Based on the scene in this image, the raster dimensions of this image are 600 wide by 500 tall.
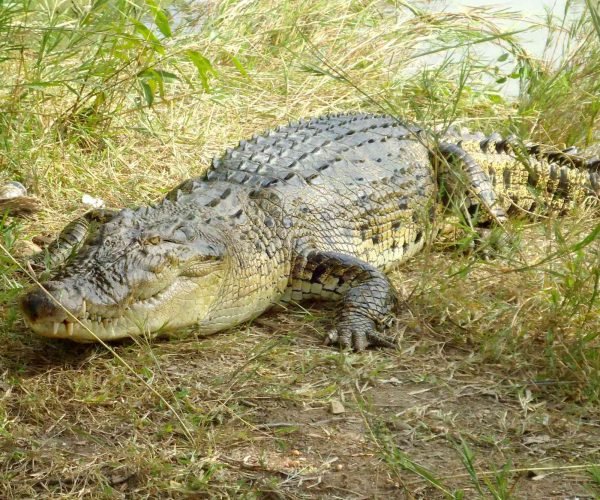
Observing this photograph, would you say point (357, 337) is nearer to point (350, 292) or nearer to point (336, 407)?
point (350, 292)

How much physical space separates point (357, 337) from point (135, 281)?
3.48ft

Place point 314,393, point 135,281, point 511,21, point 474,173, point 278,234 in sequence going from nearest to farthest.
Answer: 1. point 314,393
2. point 135,281
3. point 278,234
4. point 474,173
5. point 511,21

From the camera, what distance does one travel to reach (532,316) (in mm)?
4141

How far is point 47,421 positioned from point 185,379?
23.6 inches

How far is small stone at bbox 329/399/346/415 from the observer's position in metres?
3.57

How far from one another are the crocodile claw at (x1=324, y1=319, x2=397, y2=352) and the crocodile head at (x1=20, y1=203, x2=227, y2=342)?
59cm

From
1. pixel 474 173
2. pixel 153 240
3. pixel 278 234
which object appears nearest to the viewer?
pixel 153 240

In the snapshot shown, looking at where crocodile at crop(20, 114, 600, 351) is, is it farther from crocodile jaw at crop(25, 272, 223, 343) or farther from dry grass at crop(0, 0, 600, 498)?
dry grass at crop(0, 0, 600, 498)

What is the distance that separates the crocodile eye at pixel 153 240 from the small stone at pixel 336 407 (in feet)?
3.58

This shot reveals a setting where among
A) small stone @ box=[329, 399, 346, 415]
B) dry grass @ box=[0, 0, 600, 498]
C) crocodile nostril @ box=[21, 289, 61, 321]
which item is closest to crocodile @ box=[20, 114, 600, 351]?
crocodile nostril @ box=[21, 289, 61, 321]

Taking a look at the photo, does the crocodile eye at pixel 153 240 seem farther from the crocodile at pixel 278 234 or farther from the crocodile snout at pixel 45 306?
the crocodile snout at pixel 45 306

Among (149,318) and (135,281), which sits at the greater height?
(135,281)

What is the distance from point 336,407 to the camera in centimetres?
359

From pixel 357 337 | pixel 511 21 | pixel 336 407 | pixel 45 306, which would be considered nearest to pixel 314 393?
pixel 336 407
